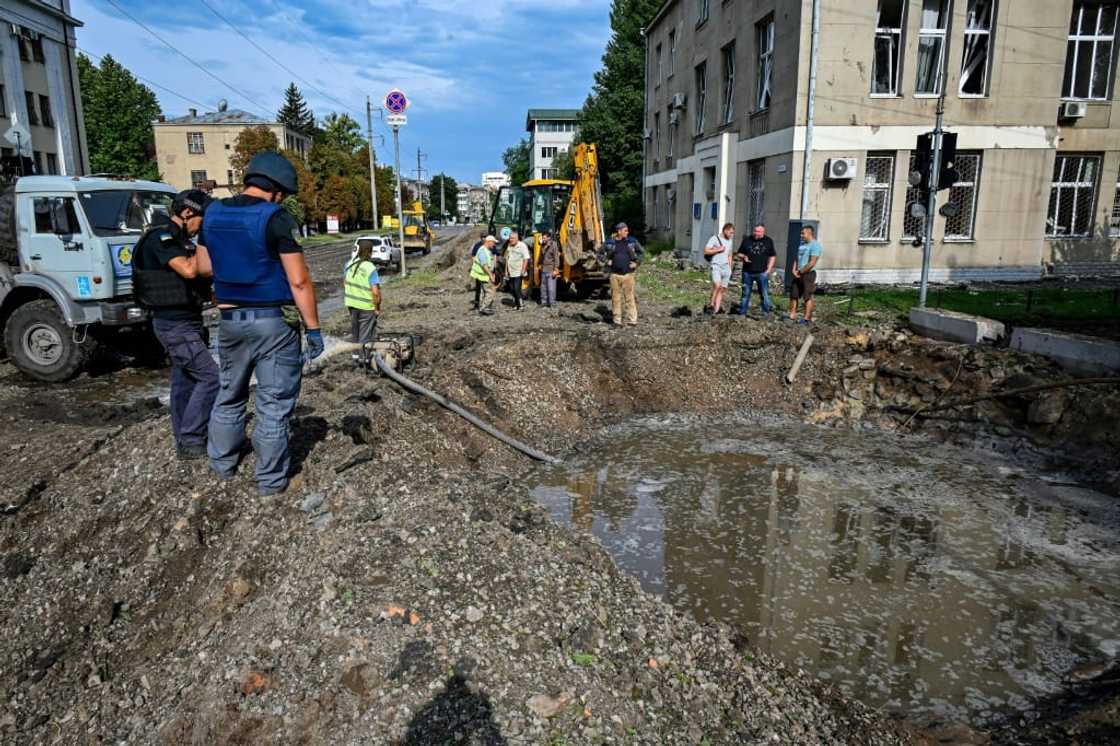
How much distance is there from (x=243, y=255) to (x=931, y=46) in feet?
58.7

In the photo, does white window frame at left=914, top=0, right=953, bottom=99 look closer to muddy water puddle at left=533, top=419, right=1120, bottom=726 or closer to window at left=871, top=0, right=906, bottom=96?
window at left=871, top=0, right=906, bottom=96

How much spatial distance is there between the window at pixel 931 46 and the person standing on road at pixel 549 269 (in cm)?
963

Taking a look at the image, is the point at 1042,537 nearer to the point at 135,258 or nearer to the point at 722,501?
the point at 722,501

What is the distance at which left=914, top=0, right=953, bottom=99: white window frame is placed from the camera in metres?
16.7

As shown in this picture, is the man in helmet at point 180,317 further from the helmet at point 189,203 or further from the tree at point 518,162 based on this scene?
the tree at point 518,162

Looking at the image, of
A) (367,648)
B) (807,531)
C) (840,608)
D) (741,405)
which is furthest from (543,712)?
(741,405)

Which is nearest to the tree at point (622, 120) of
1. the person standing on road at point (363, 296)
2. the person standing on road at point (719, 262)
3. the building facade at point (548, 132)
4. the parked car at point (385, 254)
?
the parked car at point (385, 254)

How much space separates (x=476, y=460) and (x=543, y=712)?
4790 mm

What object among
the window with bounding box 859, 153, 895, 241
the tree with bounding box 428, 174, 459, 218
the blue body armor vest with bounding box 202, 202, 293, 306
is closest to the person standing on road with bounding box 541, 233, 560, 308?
the window with bounding box 859, 153, 895, 241

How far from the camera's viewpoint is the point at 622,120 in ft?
132

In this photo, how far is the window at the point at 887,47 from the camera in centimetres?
1670

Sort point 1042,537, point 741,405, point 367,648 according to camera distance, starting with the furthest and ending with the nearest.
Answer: point 741,405 < point 1042,537 < point 367,648

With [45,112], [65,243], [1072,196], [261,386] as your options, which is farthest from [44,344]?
[45,112]

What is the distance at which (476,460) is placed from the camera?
8016mm
